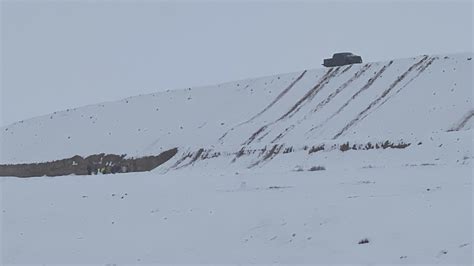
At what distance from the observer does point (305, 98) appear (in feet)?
177

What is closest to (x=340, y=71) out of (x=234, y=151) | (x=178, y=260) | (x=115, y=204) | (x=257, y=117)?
(x=257, y=117)

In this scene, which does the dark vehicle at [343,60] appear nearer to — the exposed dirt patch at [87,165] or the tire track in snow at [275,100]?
the tire track in snow at [275,100]

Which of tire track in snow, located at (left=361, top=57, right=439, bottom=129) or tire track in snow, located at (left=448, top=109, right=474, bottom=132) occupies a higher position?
tire track in snow, located at (left=361, top=57, right=439, bottom=129)

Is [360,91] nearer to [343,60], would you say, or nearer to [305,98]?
[305,98]

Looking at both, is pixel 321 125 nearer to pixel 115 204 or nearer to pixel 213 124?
pixel 213 124

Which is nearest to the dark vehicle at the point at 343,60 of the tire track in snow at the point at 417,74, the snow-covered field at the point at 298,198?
the tire track in snow at the point at 417,74

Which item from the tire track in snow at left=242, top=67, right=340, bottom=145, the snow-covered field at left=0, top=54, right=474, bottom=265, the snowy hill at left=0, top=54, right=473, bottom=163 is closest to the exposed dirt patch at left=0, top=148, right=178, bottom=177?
the snowy hill at left=0, top=54, right=473, bottom=163

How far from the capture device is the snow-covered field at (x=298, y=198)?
12.0m

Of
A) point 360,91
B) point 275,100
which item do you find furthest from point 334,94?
point 275,100

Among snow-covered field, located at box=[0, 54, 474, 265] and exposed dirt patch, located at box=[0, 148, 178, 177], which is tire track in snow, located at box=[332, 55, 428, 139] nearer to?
snow-covered field, located at box=[0, 54, 474, 265]

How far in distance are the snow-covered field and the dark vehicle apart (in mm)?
10052

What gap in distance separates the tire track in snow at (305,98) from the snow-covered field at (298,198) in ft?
0.85

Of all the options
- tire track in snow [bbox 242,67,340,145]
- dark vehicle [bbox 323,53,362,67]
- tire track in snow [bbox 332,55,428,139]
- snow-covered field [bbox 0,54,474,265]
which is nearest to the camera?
snow-covered field [bbox 0,54,474,265]

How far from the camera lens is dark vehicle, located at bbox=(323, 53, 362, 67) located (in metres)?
60.6
